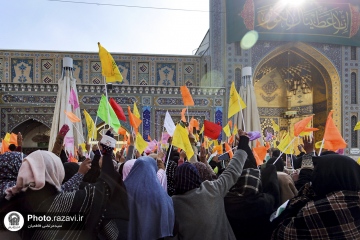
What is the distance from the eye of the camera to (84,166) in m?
2.29

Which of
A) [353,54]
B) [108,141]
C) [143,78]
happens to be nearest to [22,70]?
[143,78]

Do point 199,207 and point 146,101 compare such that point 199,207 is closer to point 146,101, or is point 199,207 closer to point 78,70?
point 146,101

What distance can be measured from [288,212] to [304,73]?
1585 cm

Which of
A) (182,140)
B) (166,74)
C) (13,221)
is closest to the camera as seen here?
(13,221)

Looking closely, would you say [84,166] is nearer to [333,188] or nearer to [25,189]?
[25,189]

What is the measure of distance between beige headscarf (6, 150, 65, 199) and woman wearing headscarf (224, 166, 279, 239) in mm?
1256

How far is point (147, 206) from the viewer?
231 centimetres

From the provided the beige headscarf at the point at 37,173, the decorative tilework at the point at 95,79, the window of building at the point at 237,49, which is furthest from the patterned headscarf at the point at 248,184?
the decorative tilework at the point at 95,79

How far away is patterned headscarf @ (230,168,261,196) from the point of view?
2.39 m

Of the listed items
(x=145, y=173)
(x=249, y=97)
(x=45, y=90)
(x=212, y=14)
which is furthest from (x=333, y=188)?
(x=212, y=14)

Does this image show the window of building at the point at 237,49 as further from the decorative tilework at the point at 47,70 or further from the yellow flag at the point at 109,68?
the yellow flag at the point at 109,68

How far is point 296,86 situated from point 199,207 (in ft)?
53.1

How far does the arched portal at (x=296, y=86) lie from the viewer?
15125mm

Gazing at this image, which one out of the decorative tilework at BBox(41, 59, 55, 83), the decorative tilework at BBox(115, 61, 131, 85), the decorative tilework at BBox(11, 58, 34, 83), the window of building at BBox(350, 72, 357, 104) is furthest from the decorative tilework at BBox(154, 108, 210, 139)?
the window of building at BBox(350, 72, 357, 104)
